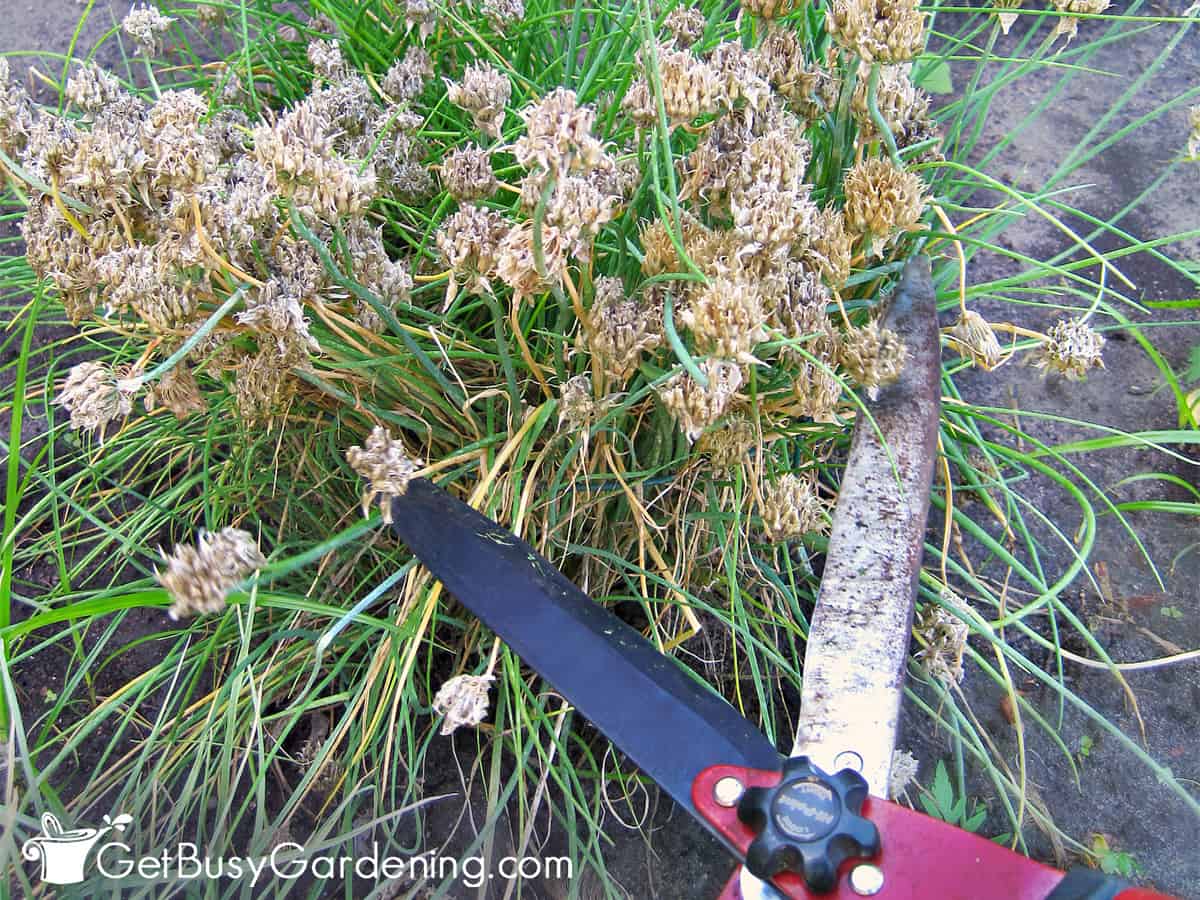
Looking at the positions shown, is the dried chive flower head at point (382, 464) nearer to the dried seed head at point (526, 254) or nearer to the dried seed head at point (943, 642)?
the dried seed head at point (526, 254)

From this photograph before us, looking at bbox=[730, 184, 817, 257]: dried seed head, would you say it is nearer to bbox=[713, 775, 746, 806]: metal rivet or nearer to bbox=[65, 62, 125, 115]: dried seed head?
bbox=[713, 775, 746, 806]: metal rivet

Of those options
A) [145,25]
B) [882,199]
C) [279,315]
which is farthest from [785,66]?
[145,25]

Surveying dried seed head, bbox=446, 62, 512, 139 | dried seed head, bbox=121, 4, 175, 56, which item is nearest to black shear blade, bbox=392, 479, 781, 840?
dried seed head, bbox=446, 62, 512, 139

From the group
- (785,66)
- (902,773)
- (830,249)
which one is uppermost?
(785,66)

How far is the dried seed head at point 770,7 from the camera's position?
29.9 inches

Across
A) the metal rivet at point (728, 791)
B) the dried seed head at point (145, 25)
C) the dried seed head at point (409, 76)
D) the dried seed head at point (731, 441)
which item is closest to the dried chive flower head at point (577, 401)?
the dried seed head at point (731, 441)

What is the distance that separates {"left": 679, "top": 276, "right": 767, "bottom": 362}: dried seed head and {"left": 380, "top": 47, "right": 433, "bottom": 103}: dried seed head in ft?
1.78

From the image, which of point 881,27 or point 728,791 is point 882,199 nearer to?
point 881,27

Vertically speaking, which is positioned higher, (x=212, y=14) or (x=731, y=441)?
(x=212, y=14)

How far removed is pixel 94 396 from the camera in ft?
2.20

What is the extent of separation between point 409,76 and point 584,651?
25.8 inches

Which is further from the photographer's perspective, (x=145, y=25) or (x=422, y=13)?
(x=145, y=25)

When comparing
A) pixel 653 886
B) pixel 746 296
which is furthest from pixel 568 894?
pixel 746 296

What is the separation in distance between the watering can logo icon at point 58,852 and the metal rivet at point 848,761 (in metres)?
0.66
